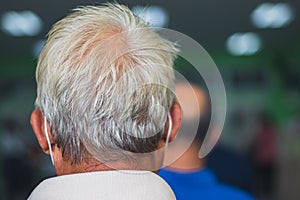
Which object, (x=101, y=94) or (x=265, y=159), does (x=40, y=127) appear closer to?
(x=101, y=94)

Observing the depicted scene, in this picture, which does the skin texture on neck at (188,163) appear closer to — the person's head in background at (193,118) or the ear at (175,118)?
the person's head in background at (193,118)

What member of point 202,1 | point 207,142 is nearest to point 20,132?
point 202,1

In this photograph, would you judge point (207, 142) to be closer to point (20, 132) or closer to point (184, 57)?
point (184, 57)

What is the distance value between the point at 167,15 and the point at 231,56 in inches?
109

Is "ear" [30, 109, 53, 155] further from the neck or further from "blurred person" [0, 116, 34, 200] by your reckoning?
"blurred person" [0, 116, 34, 200]

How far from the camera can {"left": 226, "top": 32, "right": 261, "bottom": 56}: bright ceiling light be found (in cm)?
654

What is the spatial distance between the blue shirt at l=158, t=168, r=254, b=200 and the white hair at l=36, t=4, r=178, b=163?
533 mm

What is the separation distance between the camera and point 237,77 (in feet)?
25.2

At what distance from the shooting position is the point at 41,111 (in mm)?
668

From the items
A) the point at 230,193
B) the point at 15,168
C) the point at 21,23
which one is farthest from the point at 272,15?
the point at 230,193

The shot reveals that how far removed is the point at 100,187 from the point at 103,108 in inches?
3.7

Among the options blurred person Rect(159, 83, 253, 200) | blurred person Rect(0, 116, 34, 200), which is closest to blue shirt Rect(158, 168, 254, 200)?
blurred person Rect(159, 83, 253, 200)

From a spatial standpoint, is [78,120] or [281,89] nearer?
[78,120]

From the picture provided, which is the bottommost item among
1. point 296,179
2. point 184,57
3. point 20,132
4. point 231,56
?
point 20,132
